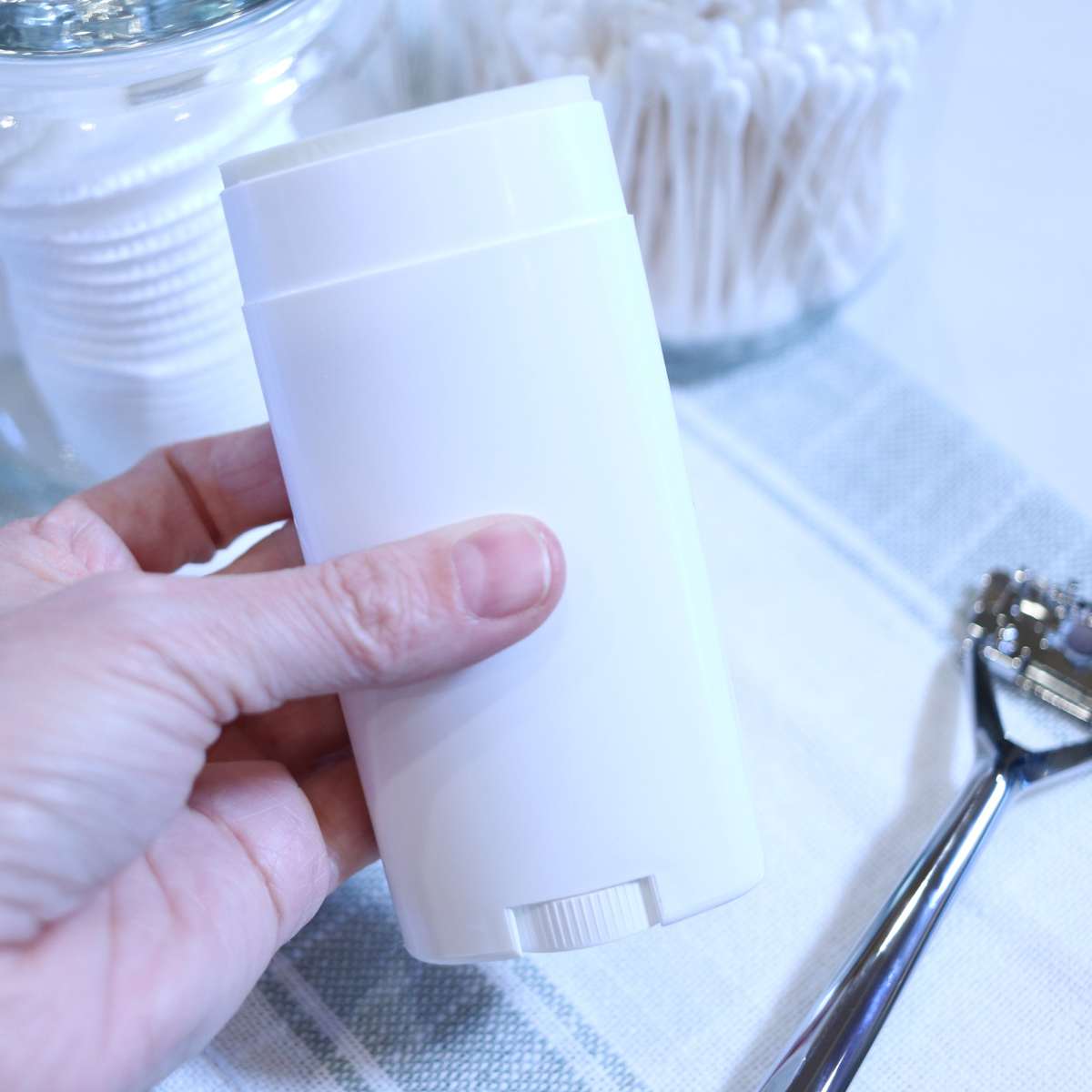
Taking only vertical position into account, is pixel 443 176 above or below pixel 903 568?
above

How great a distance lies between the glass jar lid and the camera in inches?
14.2

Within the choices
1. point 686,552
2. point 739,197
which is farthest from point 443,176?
point 739,197

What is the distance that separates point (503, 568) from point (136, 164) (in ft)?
0.64

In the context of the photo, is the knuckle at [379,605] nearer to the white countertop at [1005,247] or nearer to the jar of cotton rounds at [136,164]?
the jar of cotton rounds at [136,164]

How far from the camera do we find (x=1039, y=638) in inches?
16.0

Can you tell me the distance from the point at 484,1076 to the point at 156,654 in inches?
6.3

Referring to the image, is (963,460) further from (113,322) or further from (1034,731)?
(113,322)

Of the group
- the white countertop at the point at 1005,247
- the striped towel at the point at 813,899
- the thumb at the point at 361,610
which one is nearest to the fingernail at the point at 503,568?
→ the thumb at the point at 361,610

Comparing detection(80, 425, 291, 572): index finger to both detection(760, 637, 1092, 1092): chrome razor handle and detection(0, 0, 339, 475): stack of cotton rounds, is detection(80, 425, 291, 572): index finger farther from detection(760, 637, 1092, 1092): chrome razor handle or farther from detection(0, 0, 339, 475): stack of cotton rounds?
detection(760, 637, 1092, 1092): chrome razor handle

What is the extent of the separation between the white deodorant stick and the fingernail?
10 mm

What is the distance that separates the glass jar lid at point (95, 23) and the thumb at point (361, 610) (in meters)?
0.19

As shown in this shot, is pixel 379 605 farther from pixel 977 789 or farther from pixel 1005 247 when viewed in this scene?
pixel 1005 247

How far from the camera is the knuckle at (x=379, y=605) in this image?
277 mm

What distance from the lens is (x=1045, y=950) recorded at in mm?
359
